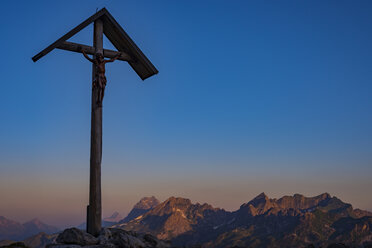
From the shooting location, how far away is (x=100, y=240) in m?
13.9

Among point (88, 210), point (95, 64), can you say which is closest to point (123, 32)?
point (95, 64)

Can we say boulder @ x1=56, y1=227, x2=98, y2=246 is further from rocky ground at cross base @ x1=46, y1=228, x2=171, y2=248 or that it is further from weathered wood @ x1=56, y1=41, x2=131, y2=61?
weathered wood @ x1=56, y1=41, x2=131, y2=61

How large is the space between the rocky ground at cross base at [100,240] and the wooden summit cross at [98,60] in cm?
73

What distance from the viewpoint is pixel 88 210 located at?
1516 centimetres

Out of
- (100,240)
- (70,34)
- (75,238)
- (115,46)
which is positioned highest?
(115,46)

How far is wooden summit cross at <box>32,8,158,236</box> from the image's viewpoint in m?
15.1

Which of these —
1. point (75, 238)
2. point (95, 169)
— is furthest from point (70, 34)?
point (75, 238)

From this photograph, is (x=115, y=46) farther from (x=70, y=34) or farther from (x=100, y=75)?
(x=100, y=75)

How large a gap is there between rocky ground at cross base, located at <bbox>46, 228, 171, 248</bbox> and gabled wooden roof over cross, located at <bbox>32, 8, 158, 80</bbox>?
24.2ft

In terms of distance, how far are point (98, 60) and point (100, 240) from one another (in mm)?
7543

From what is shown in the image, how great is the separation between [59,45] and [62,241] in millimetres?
8115

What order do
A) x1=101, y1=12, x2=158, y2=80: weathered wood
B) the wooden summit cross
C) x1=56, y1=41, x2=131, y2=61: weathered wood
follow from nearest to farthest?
1. the wooden summit cross
2. x1=56, y1=41, x2=131, y2=61: weathered wood
3. x1=101, y1=12, x2=158, y2=80: weathered wood

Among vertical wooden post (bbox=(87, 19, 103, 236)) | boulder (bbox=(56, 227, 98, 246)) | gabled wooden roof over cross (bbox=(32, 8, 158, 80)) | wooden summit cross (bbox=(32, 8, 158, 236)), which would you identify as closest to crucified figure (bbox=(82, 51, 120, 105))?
wooden summit cross (bbox=(32, 8, 158, 236))

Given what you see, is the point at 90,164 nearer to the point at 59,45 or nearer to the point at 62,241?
the point at 62,241
